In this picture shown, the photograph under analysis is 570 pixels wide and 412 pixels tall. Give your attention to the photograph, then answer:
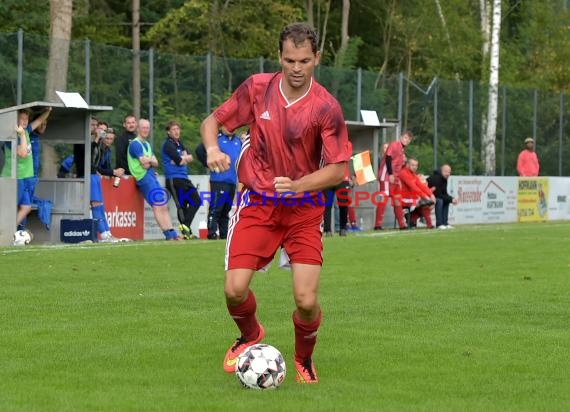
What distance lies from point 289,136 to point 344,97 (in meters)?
24.5

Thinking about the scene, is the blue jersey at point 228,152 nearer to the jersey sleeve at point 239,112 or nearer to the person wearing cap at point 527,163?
the jersey sleeve at point 239,112

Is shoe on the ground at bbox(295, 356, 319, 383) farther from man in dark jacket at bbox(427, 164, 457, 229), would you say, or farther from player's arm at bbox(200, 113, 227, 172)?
man in dark jacket at bbox(427, 164, 457, 229)

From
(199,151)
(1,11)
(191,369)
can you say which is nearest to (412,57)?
(1,11)

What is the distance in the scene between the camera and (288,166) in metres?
7.92

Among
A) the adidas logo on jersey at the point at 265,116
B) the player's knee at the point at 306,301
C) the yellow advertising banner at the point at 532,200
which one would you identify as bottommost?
the player's knee at the point at 306,301

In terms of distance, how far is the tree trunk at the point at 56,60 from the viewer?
24.5m

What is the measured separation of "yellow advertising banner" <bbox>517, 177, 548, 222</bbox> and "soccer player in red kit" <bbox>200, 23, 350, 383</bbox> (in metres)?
27.5

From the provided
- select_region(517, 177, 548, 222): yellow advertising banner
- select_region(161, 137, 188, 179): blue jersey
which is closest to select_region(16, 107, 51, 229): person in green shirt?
select_region(161, 137, 188, 179): blue jersey

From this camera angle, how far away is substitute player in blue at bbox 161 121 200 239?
23.1 m

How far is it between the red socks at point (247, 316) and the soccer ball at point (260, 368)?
1.52 feet

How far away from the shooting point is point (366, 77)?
32.4 meters

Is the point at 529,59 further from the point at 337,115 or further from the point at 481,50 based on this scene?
the point at 337,115

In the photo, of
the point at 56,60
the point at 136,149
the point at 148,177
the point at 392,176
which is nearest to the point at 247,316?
the point at 136,149

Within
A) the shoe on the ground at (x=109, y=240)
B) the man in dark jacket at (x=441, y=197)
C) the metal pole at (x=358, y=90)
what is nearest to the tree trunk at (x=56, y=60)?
the shoe on the ground at (x=109, y=240)
